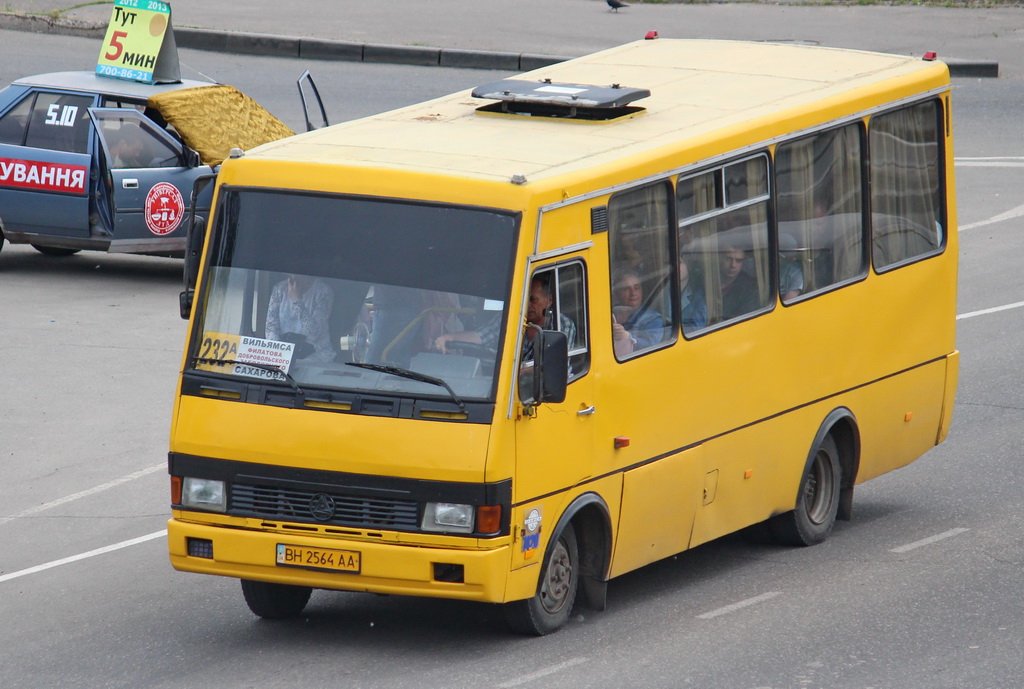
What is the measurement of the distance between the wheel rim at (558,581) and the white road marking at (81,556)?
3.10m

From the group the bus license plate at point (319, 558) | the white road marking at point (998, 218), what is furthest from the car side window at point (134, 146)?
the bus license plate at point (319, 558)

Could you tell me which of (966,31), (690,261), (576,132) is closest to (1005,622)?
(690,261)

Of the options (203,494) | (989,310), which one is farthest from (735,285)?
(989,310)

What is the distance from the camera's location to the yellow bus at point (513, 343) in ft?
26.6

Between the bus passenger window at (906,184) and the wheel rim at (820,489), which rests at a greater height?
the bus passenger window at (906,184)

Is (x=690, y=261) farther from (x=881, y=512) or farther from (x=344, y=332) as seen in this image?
(x=881, y=512)

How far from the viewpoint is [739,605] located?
9.52m

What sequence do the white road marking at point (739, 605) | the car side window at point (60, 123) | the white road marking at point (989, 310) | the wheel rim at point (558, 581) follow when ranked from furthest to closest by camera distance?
the car side window at point (60, 123) < the white road marking at point (989, 310) < the white road marking at point (739, 605) < the wheel rim at point (558, 581)

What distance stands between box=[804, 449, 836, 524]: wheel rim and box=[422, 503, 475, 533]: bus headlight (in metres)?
3.64

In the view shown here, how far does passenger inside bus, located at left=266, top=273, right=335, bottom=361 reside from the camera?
8.29 m

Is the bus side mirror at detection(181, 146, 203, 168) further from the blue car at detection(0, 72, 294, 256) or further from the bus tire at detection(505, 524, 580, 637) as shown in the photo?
the bus tire at detection(505, 524, 580, 637)

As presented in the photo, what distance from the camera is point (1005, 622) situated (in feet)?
30.0

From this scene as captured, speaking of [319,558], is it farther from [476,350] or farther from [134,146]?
[134,146]

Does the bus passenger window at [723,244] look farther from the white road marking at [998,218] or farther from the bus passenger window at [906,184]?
the white road marking at [998,218]
